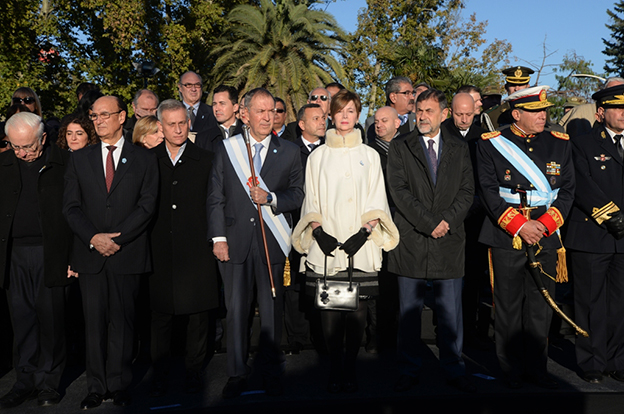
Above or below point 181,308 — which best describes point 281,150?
above

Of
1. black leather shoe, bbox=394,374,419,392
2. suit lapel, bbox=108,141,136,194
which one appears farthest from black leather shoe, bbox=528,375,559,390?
suit lapel, bbox=108,141,136,194

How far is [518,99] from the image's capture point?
5.14m

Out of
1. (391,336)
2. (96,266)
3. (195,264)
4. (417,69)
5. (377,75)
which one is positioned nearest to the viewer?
(96,266)

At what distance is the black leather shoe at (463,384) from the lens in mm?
4785

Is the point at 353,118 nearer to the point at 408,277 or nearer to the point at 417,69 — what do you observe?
the point at 408,277

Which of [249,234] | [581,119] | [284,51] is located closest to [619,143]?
[581,119]

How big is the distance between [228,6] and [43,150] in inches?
949

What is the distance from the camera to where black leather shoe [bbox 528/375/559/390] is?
488 cm

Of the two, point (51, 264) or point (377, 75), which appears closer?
point (51, 264)

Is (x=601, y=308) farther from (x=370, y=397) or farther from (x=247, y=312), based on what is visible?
(x=247, y=312)

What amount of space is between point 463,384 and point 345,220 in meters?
1.59

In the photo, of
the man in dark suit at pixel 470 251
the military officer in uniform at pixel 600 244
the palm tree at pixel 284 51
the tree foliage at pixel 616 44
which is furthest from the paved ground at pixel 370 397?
the tree foliage at pixel 616 44

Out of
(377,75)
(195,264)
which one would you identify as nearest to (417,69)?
(377,75)

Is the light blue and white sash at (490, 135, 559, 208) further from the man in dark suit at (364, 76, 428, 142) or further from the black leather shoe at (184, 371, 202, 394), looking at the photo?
the black leather shoe at (184, 371, 202, 394)
